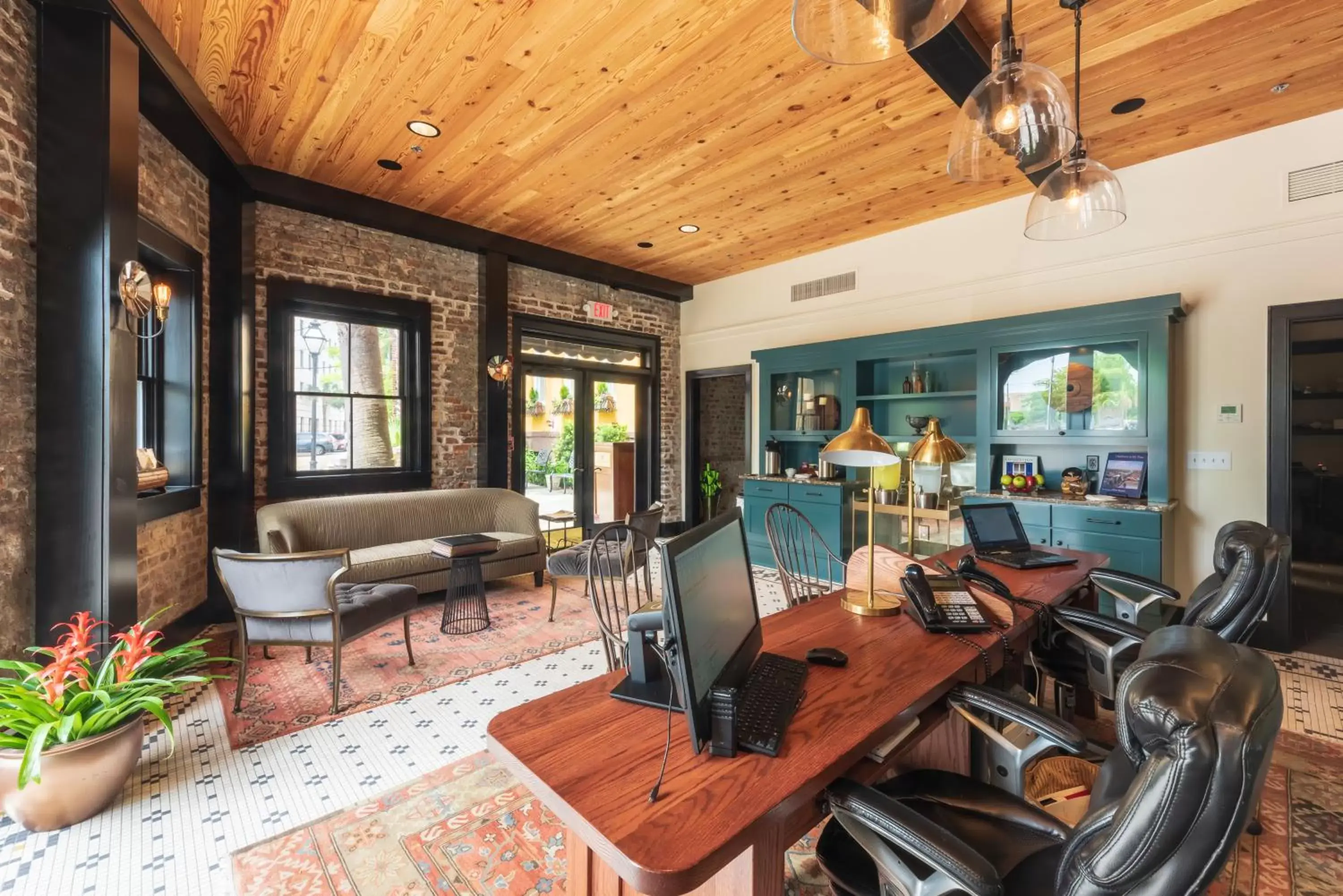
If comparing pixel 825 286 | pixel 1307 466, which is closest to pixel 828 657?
pixel 1307 466

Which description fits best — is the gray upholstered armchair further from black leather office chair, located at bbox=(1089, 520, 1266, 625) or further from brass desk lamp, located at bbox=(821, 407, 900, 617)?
black leather office chair, located at bbox=(1089, 520, 1266, 625)

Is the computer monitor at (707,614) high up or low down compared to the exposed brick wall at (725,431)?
down

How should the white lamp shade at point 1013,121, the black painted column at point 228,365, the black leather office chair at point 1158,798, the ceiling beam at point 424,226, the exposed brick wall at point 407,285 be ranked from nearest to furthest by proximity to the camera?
the black leather office chair at point 1158,798 → the white lamp shade at point 1013,121 → the black painted column at point 228,365 → the ceiling beam at point 424,226 → the exposed brick wall at point 407,285

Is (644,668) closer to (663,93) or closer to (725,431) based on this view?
(663,93)

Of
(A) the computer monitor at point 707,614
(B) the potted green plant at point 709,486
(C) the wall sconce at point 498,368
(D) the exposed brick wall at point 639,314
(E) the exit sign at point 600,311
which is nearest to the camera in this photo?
(A) the computer monitor at point 707,614

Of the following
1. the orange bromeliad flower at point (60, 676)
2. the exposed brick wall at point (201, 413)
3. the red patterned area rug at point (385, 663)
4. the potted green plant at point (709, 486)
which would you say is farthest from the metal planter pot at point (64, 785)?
the potted green plant at point (709, 486)

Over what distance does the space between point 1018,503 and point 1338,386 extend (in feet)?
5.98

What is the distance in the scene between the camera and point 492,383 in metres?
5.77

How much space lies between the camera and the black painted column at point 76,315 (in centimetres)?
253

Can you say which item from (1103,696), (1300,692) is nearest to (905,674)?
(1103,696)

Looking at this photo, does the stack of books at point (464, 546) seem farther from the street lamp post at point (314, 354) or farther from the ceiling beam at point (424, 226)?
the ceiling beam at point (424, 226)

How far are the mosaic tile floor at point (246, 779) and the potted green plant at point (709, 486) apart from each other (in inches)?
178

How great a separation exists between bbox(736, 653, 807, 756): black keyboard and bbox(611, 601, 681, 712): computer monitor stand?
0.19 m

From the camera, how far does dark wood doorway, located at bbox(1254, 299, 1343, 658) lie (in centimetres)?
357
